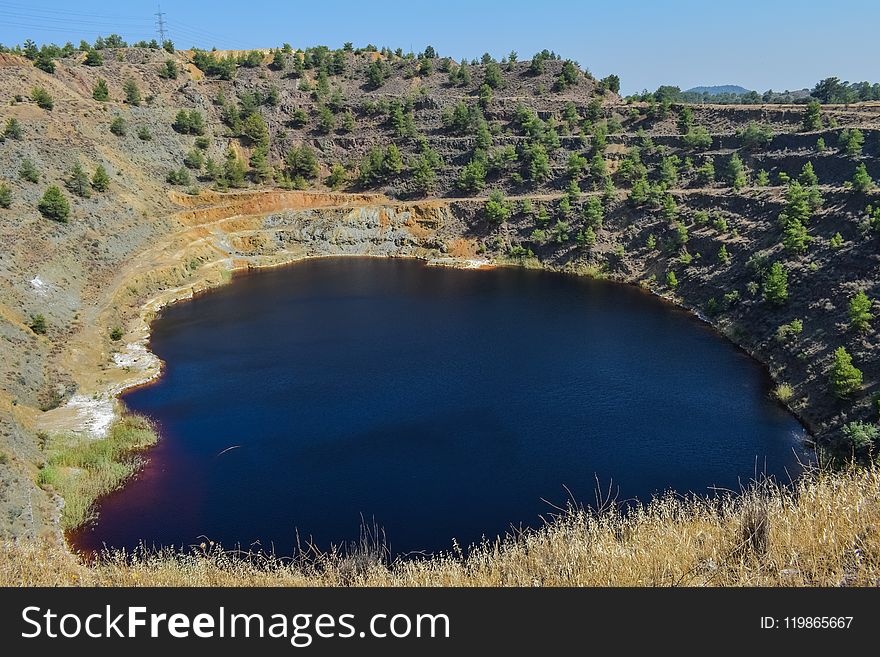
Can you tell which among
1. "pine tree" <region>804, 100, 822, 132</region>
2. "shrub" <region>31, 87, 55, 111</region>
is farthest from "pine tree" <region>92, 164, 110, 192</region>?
"pine tree" <region>804, 100, 822, 132</region>

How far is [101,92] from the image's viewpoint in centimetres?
9369

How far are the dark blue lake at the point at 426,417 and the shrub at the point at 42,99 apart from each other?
37862mm

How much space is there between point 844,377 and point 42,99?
316 ft

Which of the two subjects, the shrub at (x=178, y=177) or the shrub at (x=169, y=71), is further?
the shrub at (x=169, y=71)

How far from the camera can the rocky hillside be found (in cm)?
4812

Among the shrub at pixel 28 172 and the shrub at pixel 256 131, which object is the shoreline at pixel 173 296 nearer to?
the shrub at pixel 28 172

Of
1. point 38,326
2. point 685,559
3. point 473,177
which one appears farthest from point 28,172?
point 685,559

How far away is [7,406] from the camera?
3969 centimetres

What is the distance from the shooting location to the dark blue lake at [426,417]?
3394cm

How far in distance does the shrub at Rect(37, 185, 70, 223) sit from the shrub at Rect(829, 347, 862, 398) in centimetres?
7463

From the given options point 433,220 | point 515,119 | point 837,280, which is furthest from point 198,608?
point 515,119

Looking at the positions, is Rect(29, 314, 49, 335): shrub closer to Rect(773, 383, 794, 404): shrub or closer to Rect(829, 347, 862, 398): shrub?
Rect(773, 383, 794, 404): shrub

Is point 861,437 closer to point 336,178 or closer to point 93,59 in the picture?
point 336,178

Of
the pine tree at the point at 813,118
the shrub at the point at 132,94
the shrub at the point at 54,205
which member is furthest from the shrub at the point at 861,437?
the shrub at the point at 132,94
